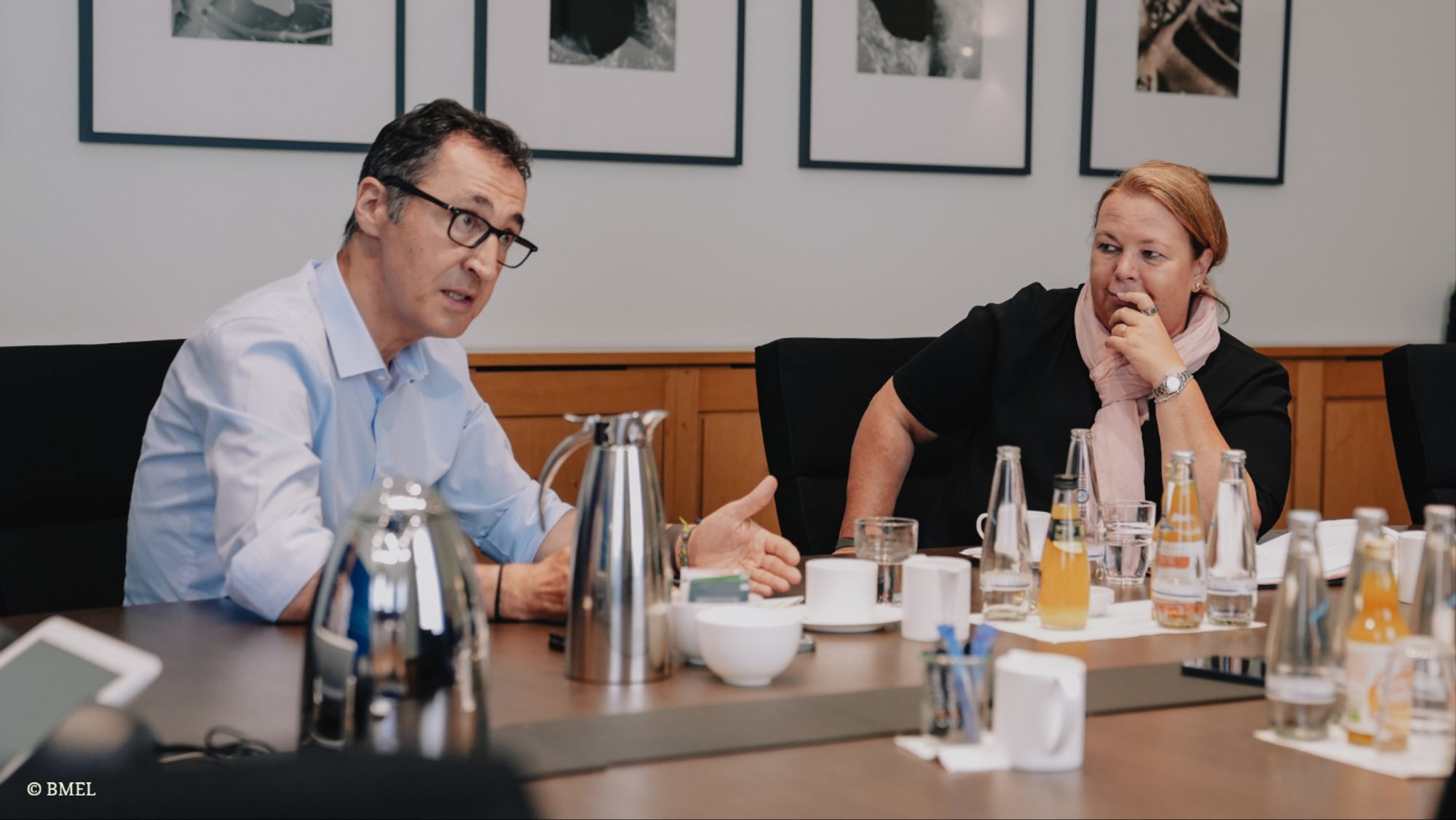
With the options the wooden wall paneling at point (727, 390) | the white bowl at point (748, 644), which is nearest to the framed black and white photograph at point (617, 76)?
the wooden wall paneling at point (727, 390)

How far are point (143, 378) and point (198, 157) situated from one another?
1.61 meters

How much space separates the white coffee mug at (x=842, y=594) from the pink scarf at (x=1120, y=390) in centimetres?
93

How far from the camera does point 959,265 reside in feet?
13.8

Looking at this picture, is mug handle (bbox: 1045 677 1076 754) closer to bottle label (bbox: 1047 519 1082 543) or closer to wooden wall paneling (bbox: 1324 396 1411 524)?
bottle label (bbox: 1047 519 1082 543)

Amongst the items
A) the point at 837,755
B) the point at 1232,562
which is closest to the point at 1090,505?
the point at 1232,562

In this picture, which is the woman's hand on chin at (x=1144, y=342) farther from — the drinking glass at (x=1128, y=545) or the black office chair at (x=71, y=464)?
the black office chair at (x=71, y=464)

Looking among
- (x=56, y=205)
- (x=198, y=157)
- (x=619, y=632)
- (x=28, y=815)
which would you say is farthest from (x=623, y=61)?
(x=28, y=815)

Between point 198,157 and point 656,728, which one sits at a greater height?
point 198,157

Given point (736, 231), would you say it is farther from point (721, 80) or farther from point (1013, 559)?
point (1013, 559)

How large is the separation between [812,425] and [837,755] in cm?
146

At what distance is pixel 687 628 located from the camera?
1.39m

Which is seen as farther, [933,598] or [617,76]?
[617,76]

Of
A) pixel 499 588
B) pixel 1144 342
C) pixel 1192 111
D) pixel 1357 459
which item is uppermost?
pixel 1192 111

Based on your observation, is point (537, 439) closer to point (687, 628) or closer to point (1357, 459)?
point (687, 628)
